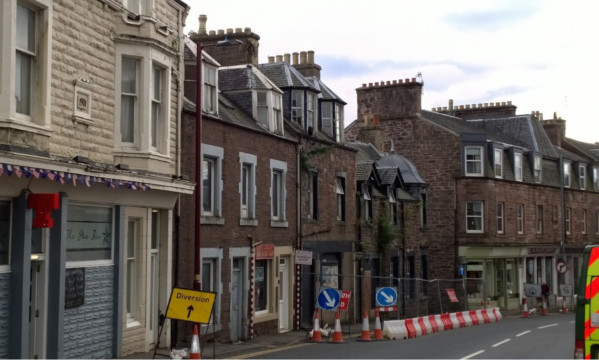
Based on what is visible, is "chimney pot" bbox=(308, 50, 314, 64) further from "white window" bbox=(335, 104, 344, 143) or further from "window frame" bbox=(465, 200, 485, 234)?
"window frame" bbox=(465, 200, 485, 234)

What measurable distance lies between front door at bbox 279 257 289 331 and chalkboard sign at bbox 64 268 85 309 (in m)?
11.6

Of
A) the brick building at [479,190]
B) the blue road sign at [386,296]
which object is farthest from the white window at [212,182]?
the brick building at [479,190]

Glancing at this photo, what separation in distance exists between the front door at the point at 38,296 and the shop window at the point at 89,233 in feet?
2.95

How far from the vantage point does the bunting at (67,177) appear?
41.6 feet

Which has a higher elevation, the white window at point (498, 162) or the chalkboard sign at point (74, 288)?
the white window at point (498, 162)

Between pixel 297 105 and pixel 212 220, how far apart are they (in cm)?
876

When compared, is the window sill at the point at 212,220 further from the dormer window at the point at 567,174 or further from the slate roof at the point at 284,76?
the dormer window at the point at 567,174

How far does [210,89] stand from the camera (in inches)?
898

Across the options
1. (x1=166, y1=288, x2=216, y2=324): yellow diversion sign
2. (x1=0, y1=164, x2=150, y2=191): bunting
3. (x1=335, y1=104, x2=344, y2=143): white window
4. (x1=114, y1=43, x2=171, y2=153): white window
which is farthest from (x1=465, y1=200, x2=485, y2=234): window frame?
(x1=166, y1=288, x2=216, y2=324): yellow diversion sign

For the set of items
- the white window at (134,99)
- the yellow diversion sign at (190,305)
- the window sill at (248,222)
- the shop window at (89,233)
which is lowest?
the yellow diversion sign at (190,305)

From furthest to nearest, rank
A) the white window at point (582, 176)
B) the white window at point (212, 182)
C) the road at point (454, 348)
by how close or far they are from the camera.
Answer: the white window at point (582, 176), the white window at point (212, 182), the road at point (454, 348)

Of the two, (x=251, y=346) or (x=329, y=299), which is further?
(x=329, y=299)

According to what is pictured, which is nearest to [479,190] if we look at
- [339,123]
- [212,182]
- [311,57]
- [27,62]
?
[311,57]

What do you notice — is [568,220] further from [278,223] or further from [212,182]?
[212,182]
